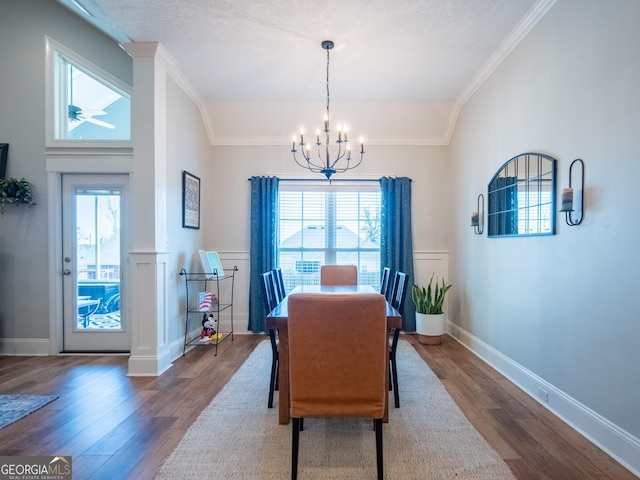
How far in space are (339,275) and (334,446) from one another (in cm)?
199

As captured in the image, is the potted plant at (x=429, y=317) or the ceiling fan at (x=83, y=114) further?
the potted plant at (x=429, y=317)

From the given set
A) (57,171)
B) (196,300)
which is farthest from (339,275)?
(57,171)

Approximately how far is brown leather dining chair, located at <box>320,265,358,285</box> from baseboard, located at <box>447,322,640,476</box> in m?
1.53

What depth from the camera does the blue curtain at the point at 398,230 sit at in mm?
4684

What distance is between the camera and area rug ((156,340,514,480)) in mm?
1768

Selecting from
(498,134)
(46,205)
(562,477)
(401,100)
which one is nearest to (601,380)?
(562,477)

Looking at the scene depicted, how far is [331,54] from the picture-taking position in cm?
327

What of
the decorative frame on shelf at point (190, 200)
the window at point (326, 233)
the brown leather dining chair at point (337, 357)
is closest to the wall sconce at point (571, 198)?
the brown leather dining chair at point (337, 357)

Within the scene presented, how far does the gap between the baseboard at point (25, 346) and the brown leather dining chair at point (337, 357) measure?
3475 millimetres

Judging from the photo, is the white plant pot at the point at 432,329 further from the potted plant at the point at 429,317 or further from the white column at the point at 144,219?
the white column at the point at 144,219

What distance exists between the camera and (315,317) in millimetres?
1645

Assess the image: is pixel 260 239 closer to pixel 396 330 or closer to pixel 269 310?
pixel 269 310

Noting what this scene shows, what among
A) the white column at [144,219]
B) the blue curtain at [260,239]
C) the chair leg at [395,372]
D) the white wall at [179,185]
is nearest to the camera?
the chair leg at [395,372]

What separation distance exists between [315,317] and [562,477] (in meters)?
1.48
